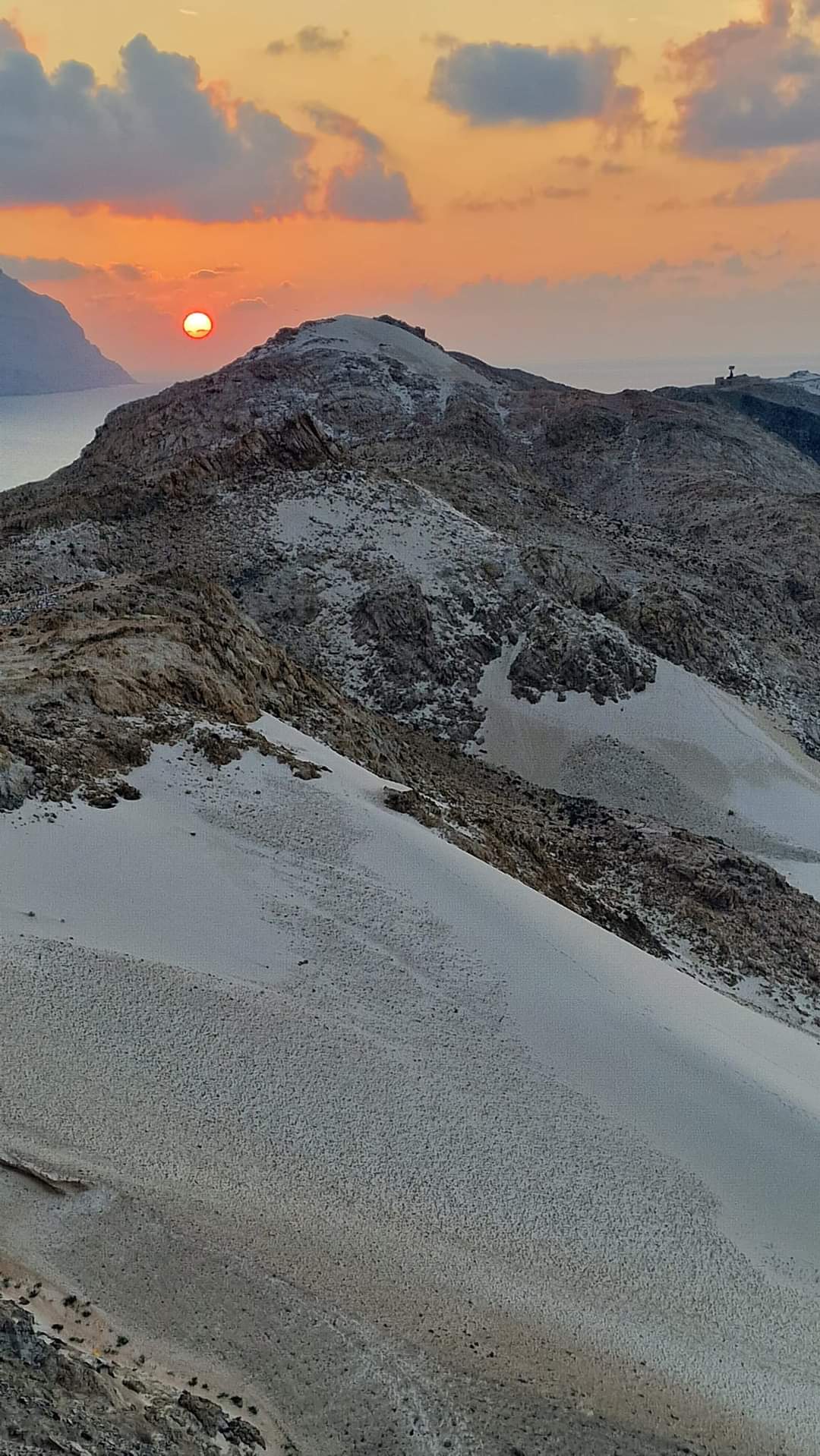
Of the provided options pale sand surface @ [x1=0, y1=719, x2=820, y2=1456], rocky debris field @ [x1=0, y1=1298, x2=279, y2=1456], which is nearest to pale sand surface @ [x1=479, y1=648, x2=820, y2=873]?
pale sand surface @ [x1=0, y1=719, x2=820, y2=1456]

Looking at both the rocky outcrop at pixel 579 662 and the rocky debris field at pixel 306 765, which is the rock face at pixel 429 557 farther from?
the rocky debris field at pixel 306 765

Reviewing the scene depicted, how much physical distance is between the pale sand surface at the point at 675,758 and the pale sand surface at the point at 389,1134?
11894 mm

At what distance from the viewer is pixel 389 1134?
1238cm

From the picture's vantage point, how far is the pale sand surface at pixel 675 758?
29172mm

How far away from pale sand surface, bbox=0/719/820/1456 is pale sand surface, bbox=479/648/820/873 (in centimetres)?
1189

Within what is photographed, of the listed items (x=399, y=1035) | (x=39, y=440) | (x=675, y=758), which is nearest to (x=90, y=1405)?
(x=399, y=1035)

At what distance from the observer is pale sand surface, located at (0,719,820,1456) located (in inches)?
390

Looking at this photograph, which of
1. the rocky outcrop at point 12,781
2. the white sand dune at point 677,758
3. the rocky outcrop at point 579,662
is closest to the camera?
the rocky outcrop at point 12,781

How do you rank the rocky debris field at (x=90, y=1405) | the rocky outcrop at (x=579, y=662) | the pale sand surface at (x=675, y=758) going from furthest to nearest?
the rocky outcrop at (x=579, y=662) → the pale sand surface at (x=675, y=758) → the rocky debris field at (x=90, y=1405)

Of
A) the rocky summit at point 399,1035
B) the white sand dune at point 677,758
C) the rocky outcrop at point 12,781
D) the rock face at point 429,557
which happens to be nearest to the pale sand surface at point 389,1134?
the rocky summit at point 399,1035

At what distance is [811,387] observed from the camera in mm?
124250

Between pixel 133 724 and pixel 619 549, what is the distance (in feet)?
98.0

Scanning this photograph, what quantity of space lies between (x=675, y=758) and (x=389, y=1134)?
20648 mm

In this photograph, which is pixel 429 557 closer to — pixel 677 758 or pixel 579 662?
pixel 579 662
